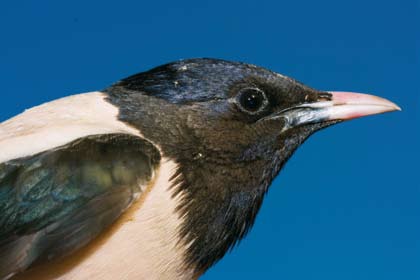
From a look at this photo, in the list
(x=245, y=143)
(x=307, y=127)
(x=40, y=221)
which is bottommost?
(x=40, y=221)

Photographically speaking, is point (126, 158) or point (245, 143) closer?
point (126, 158)

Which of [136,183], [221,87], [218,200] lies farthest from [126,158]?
[221,87]

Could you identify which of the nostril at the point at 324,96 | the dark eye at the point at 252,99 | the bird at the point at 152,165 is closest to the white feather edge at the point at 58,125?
the bird at the point at 152,165

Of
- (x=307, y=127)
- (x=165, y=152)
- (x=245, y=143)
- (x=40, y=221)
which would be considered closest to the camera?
(x=40, y=221)

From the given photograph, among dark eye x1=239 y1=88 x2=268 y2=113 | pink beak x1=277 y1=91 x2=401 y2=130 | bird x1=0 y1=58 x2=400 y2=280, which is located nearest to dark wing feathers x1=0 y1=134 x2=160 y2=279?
bird x1=0 y1=58 x2=400 y2=280

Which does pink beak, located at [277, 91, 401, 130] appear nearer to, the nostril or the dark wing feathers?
the nostril

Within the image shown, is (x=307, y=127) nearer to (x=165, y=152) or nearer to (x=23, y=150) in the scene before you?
(x=165, y=152)

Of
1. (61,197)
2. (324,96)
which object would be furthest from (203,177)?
(324,96)

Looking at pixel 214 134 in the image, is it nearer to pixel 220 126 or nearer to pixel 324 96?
pixel 220 126
